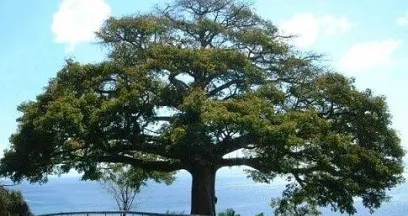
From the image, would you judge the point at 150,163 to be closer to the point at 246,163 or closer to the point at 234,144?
the point at 246,163

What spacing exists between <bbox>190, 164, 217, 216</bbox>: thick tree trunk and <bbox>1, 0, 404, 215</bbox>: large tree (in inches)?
1.8

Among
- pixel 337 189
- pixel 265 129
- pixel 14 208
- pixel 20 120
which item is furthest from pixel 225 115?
pixel 14 208

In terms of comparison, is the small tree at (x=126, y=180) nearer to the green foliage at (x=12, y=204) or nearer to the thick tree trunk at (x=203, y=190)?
the green foliage at (x=12, y=204)

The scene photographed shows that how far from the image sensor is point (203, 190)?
23625mm

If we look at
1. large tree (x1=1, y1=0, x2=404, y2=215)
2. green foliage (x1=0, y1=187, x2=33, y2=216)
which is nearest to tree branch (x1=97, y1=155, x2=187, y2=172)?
large tree (x1=1, y1=0, x2=404, y2=215)

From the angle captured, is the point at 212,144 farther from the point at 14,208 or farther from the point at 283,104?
the point at 14,208

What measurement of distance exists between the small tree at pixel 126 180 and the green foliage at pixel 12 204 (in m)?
4.48

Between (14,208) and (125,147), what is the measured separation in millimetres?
5675

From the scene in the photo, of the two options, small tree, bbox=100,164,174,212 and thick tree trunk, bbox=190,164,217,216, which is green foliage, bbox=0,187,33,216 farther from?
thick tree trunk, bbox=190,164,217,216

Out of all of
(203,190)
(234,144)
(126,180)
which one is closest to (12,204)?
(203,190)

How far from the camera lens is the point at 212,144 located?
848 inches

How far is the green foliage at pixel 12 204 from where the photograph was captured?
24.2 metres

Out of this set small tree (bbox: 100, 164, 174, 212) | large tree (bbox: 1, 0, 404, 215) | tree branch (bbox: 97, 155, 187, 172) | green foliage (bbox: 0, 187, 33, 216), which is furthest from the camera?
small tree (bbox: 100, 164, 174, 212)

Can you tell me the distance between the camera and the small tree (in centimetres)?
2988
